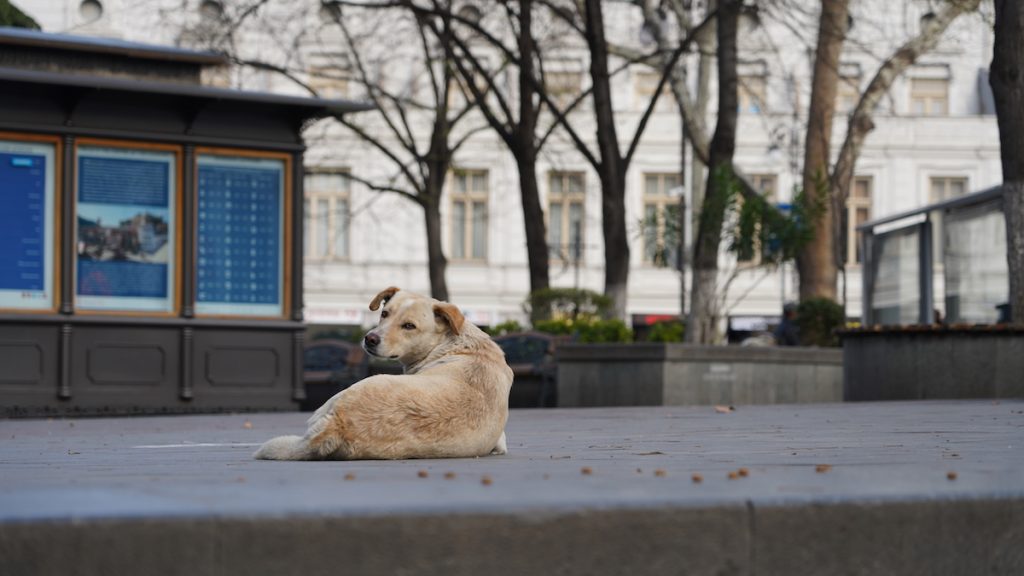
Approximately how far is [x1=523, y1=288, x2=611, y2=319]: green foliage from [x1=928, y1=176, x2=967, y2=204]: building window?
106 ft

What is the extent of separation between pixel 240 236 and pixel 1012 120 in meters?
8.41

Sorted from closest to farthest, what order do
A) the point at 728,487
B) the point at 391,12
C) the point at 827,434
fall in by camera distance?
the point at 728,487 < the point at 827,434 < the point at 391,12

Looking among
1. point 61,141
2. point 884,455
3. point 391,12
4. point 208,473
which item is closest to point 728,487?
point 208,473

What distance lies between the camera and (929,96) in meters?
55.0

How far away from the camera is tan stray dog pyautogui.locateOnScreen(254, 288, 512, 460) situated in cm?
634

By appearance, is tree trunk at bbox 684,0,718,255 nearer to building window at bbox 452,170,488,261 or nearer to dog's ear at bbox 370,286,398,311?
building window at bbox 452,170,488,261

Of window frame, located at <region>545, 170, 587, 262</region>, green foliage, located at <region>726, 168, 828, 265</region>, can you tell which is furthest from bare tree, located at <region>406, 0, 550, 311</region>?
window frame, located at <region>545, 170, 587, 262</region>

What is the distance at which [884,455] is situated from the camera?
668cm

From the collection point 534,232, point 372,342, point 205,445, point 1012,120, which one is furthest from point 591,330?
point 372,342

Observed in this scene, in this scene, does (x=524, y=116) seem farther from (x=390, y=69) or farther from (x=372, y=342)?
(x=390, y=69)

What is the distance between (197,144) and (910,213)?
10.7 meters

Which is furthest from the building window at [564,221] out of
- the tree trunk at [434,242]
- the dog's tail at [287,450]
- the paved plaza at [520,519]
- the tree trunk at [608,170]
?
the paved plaza at [520,519]

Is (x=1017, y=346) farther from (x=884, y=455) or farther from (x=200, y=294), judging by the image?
(x=884, y=455)

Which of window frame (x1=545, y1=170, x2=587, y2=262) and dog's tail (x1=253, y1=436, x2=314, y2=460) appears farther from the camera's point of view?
window frame (x1=545, y1=170, x2=587, y2=262)
